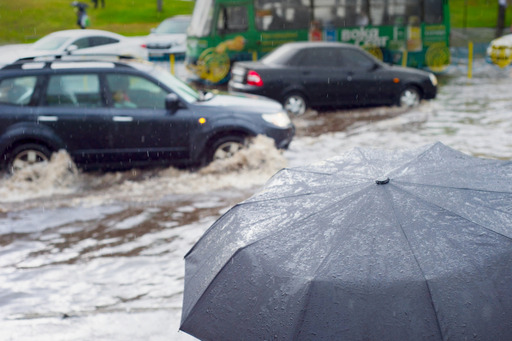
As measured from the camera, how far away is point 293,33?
18047 mm

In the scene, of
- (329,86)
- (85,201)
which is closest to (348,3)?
(329,86)

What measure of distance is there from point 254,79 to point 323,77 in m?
1.54

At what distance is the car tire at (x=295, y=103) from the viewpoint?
13.2 meters

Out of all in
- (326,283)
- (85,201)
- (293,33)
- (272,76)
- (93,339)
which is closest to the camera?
(326,283)

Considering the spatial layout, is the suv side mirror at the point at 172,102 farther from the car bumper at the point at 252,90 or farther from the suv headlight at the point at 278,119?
the car bumper at the point at 252,90

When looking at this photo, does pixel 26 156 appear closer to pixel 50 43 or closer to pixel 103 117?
pixel 103 117

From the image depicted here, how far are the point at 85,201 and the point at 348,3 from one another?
1269 cm

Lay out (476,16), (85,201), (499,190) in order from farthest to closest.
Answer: (476,16)
(85,201)
(499,190)

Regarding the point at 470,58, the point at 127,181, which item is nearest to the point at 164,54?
the point at 470,58

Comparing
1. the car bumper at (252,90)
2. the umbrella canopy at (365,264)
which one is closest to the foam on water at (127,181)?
the car bumper at (252,90)

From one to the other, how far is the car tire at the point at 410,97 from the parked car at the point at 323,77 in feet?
0.66

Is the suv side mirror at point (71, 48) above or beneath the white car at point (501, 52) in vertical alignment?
above

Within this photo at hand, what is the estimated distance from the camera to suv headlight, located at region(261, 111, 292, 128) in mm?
8766

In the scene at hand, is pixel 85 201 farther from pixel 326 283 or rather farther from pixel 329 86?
pixel 329 86
